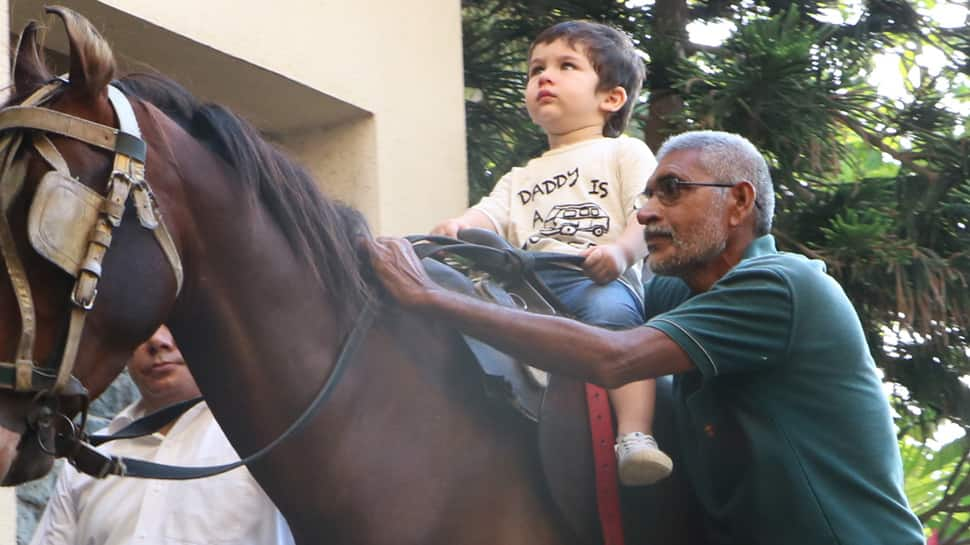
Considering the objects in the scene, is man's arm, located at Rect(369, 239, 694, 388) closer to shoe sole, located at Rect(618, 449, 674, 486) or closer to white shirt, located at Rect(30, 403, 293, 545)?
shoe sole, located at Rect(618, 449, 674, 486)

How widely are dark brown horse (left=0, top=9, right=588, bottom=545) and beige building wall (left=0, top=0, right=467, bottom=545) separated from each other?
233 cm

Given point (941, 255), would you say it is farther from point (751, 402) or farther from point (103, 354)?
point (103, 354)

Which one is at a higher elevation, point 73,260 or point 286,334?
point 73,260

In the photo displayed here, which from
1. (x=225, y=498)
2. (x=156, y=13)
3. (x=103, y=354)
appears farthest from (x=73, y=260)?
(x=156, y=13)

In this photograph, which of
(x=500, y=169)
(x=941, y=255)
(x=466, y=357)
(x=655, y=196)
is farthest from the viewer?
(x=500, y=169)

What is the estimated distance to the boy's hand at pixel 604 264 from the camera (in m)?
4.07

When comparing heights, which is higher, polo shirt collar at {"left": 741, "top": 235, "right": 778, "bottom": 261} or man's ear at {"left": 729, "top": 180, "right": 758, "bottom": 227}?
man's ear at {"left": 729, "top": 180, "right": 758, "bottom": 227}

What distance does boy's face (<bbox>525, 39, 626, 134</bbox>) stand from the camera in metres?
4.84

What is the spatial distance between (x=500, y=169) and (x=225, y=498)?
426 centimetres

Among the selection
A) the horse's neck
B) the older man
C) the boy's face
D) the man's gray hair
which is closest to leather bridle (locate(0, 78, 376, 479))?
the horse's neck

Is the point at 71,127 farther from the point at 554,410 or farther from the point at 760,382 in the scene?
the point at 760,382

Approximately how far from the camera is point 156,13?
18.7 feet

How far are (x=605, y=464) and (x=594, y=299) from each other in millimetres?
483

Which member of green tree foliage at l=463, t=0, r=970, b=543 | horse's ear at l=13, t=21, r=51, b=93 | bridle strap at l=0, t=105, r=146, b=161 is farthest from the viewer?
green tree foliage at l=463, t=0, r=970, b=543
